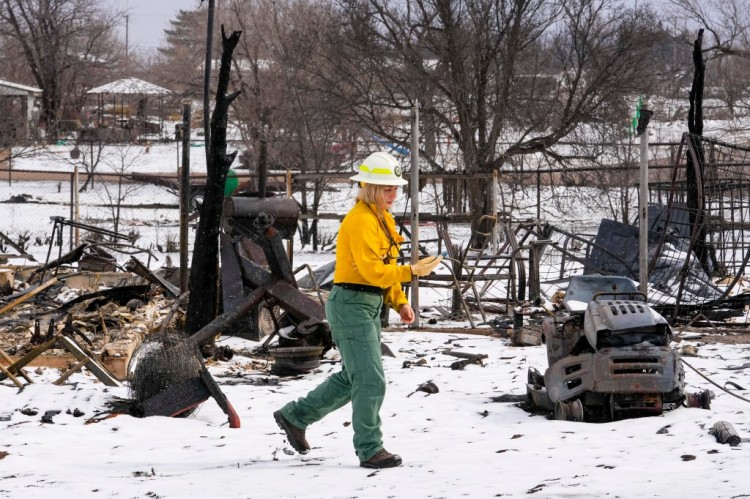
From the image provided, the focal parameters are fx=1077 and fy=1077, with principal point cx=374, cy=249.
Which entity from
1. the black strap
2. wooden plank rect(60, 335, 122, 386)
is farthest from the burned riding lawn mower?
wooden plank rect(60, 335, 122, 386)

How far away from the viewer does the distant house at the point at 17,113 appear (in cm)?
2948

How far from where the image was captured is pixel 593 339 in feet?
21.2

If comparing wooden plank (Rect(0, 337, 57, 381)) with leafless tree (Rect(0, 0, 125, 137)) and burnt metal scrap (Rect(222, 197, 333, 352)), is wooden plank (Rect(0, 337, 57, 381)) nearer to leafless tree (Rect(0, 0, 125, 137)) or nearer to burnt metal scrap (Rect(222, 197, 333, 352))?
burnt metal scrap (Rect(222, 197, 333, 352))

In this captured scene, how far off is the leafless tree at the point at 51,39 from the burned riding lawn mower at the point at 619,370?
4264cm

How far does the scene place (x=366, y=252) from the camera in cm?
538

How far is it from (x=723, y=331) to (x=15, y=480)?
7.53 metres

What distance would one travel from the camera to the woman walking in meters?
5.40

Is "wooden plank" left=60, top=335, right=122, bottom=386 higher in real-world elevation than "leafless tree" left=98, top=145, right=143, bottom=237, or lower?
lower

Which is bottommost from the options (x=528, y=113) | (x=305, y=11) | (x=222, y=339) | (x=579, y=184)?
(x=222, y=339)

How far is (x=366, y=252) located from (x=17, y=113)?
3493 centimetres

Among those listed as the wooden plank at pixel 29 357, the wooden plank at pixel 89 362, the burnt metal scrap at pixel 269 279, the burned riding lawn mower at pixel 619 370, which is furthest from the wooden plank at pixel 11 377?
the burned riding lawn mower at pixel 619 370

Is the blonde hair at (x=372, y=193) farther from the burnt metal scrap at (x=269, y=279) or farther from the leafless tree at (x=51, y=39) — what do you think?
the leafless tree at (x=51, y=39)

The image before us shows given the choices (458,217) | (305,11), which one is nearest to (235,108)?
(305,11)

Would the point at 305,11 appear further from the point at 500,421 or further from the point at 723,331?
the point at 500,421
